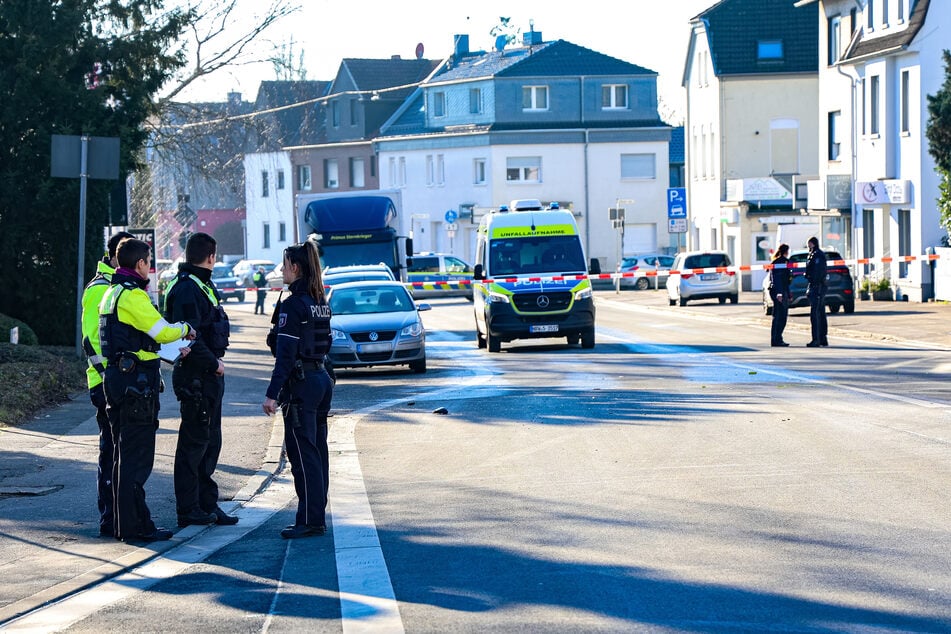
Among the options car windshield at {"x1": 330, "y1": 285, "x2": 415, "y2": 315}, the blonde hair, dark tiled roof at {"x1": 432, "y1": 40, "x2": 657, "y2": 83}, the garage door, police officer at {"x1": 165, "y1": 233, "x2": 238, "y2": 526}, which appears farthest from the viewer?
dark tiled roof at {"x1": 432, "y1": 40, "x2": 657, "y2": 83}

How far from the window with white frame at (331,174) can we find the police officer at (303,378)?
79.1 metres

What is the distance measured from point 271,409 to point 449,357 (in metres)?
17.5

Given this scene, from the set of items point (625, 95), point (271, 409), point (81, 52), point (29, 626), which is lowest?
point (29, 626)

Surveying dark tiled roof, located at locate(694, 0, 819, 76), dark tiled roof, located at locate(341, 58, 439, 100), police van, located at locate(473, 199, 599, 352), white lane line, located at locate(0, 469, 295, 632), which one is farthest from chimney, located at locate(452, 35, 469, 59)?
white lane line, located at locate(0, 469, 295, 632)

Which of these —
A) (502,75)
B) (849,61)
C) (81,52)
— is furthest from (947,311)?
(502,75)

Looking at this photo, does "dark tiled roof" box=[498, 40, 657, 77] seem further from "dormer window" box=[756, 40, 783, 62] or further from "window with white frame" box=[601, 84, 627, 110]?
"dormer window" box=[756, 40, 783, 62]

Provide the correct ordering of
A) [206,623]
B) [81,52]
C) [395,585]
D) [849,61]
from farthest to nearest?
1. [849,61]
2. [81,52]
3. [395,585]
4. [206,623]

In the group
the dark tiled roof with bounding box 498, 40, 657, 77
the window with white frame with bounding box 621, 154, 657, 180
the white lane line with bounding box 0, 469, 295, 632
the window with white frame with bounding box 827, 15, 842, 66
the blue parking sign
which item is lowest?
the white lane line with bounding box 0, 469, 295, 632

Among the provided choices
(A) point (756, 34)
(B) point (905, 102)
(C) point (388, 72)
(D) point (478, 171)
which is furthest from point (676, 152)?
(B) point (905, 102)

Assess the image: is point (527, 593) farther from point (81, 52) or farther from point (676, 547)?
point (81, 52)

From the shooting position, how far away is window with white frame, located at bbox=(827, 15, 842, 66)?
47.0m

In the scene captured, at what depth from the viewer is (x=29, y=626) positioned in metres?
7.27

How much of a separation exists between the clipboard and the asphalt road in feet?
3.91

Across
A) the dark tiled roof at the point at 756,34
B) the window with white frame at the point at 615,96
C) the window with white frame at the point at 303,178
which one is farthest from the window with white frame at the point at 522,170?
the window with white frame at the point at 303,178
